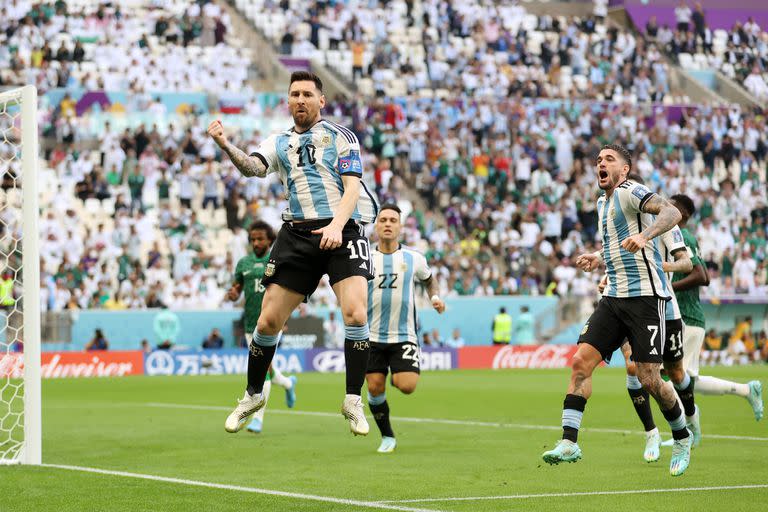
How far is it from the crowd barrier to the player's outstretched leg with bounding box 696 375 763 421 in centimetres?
1474

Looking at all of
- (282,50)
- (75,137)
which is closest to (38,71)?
(75,137)

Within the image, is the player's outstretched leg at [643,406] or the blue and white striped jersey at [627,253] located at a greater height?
the blue and white striped jersey at [627,253]

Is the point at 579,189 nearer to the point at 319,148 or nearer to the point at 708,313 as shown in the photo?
the point at 708,313

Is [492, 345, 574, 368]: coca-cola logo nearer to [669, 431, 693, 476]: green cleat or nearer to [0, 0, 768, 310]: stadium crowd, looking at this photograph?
[0, 0, 768, 310]: stadium crowd

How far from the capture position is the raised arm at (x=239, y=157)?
8.95 meters

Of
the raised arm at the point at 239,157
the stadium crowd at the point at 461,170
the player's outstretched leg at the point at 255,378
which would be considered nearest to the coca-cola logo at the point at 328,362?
the stadium crowd at the point at 461,170

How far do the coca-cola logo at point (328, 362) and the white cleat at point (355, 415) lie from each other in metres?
22.4

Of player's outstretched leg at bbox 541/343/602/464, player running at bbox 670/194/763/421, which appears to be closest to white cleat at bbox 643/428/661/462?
player's outstretched leg at bbox 541/343/602/464

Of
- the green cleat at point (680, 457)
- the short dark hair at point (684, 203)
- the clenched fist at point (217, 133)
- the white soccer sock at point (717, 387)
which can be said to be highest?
the clenched fist at point (217, 133)

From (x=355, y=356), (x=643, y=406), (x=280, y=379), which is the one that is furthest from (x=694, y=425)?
(x=280, y=379)

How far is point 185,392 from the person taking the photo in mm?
24125

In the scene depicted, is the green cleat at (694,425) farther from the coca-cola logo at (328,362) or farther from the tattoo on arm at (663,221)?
the coca-cola logo at (328,362)

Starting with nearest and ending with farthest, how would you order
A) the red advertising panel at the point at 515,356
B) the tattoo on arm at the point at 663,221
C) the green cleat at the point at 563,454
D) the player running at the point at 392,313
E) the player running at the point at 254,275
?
the green cleat at the point at 563,454 → the tattoo on arm at the point at 663,221 → the player running at the point at 392,313 → the player running at the point at 254,275 → the red advertising panel at the point at 515,356

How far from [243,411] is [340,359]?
75.4 ft
